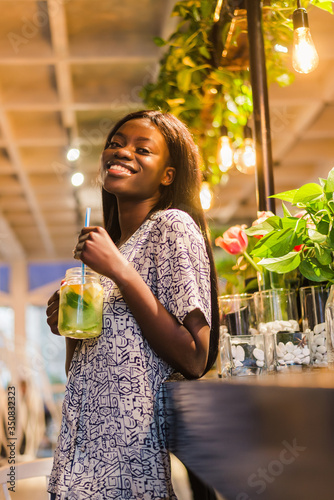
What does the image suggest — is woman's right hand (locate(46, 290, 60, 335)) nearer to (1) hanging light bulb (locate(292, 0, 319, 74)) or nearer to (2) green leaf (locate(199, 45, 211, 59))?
(1) hanging light bulb (locate(292, 0, 319, 74))

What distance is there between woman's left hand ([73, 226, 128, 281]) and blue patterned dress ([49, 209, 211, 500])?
3.6 inches

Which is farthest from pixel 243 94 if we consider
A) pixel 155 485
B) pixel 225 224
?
pixel 225 224

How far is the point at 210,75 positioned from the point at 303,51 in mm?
1188

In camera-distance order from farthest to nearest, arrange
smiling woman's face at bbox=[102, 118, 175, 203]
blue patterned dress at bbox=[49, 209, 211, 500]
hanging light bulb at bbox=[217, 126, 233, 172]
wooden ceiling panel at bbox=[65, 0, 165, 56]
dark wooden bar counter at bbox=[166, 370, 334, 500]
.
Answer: wooden ceiling panel at bbox=[65, 0, 165, 56] < hanging light bulb at bbox=[217, 126, 233, 172] < smiling woman's face at bbox=[102, 118, 175, 203] < blue patterned dress at bbox=[49, 209, 211, 500] < dark wooden bar counter at bbox=[166, 370, 334, 500]

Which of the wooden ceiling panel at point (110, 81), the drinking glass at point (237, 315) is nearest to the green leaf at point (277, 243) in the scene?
the drinking glass at point (237, 315)

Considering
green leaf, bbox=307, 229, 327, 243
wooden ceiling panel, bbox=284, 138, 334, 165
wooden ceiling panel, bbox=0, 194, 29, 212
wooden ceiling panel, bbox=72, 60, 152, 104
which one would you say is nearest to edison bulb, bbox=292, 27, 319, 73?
green leaf, bbox=307, 229, 327, 243

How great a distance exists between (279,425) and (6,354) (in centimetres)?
273

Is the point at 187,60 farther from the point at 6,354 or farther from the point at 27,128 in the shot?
the point at 27,128

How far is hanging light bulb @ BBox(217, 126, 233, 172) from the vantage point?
2938 mm

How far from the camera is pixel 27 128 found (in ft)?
17.0

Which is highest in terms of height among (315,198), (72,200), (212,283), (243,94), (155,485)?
(72,200)

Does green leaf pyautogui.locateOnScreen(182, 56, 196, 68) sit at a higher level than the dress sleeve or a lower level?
higher

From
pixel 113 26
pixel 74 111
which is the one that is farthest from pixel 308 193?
pixel 74 111

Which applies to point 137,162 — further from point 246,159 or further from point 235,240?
point 246,159
